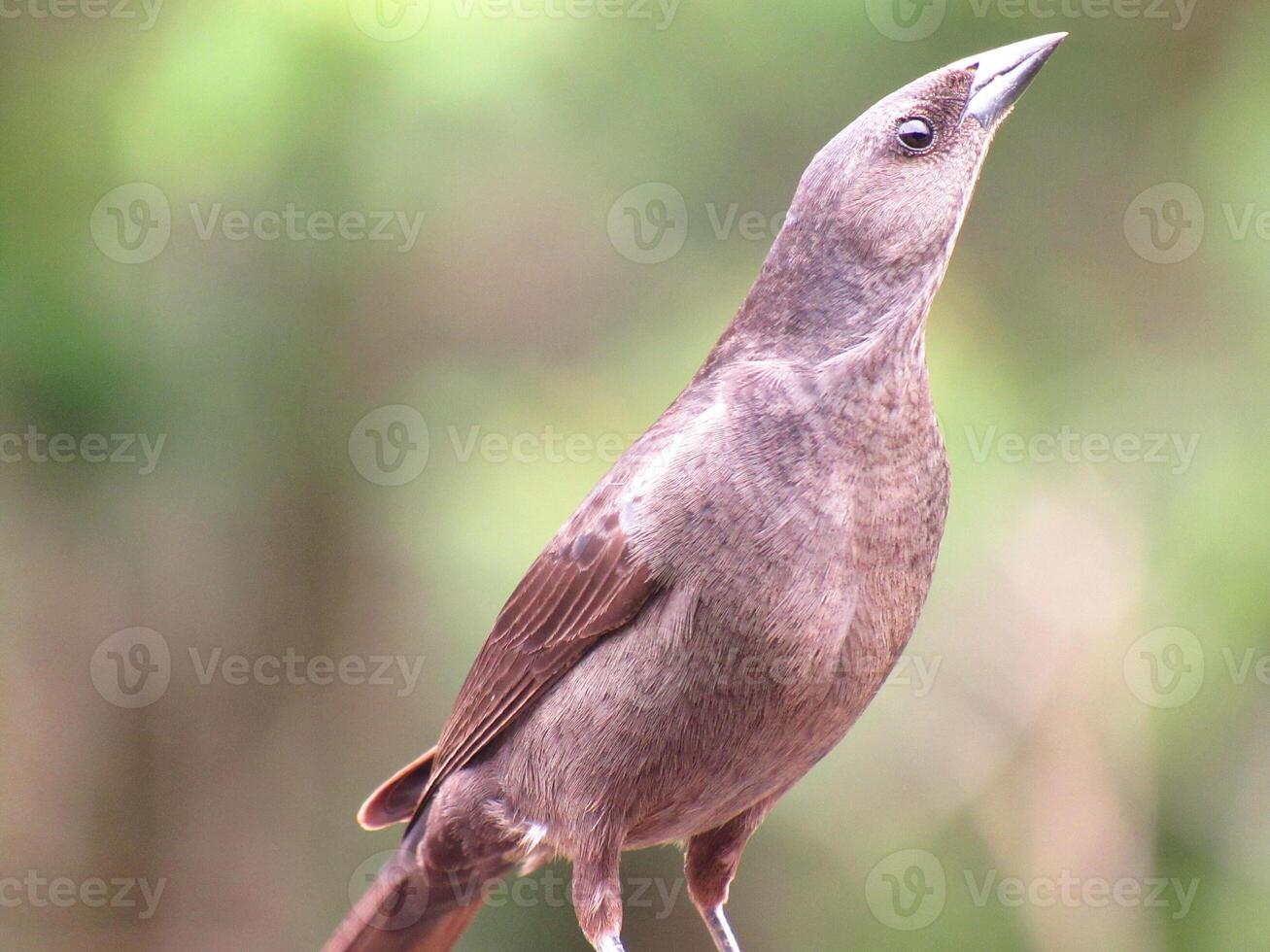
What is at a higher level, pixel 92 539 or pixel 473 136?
pixel 473 136

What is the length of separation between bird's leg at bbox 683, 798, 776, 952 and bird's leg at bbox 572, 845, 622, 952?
1.56 ft

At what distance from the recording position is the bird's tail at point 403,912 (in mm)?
3430

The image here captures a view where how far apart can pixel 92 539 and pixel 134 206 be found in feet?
4.75

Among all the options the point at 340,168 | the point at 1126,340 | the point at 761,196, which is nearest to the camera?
the point at 340,168

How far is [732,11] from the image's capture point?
17.9ft

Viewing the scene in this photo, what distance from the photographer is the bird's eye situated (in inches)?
120

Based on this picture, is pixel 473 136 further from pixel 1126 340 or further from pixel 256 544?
pixel 1126 340

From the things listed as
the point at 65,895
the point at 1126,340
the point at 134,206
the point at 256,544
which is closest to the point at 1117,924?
the point at 1126,340

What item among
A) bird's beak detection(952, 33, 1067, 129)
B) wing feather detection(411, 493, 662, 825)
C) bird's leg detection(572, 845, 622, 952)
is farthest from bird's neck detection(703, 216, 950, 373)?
bird's leg detection(572, 845, 622, 952)

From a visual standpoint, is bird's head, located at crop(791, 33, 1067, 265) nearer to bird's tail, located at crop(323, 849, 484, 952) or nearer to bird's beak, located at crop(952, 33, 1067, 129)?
bird's beak, located at crop(952, 33, 1067, 129)

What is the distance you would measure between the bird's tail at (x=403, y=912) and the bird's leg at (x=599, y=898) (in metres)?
0.52

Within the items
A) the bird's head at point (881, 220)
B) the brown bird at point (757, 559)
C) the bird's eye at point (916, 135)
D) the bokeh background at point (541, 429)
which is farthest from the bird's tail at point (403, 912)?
the bird's eye at point (916, 135)

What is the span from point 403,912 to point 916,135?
2202 millimetres

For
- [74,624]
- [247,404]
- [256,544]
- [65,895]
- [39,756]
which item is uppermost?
[247,404]
